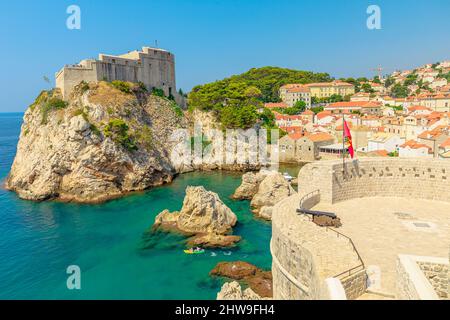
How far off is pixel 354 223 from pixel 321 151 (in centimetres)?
3509

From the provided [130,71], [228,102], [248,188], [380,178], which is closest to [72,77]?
[130,71]

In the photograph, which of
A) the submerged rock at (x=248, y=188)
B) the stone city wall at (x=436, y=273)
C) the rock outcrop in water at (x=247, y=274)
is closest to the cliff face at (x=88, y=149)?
the submerged rock at (x=248, y=188)

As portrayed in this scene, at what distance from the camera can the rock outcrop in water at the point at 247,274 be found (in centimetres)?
1595

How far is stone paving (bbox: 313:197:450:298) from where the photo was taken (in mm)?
9953

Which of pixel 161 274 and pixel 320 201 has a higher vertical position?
pixel 320 201

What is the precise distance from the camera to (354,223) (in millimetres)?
12781

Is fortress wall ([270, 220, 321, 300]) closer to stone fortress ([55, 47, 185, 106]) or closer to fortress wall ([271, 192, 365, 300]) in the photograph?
fortress wall ([271, 192, 365, 300])

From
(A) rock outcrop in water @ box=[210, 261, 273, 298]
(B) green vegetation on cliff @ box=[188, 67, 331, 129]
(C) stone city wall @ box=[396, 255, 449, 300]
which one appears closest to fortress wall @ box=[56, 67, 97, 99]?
(B) green vegetation on cliff @ box=[188, 67, 331, 129]

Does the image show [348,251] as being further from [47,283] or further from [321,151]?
[321,151]

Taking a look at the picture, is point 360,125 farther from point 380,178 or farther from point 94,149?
point 94,149

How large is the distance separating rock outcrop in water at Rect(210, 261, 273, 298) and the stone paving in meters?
4.93

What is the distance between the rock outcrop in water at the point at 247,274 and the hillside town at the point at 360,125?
21.5 m

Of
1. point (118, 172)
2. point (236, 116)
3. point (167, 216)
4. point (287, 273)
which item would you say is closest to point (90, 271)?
point (167, 216)
